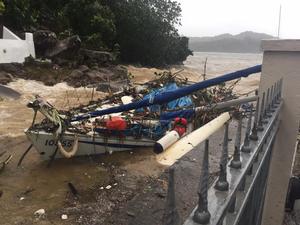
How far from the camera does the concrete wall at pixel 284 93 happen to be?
3.34 m

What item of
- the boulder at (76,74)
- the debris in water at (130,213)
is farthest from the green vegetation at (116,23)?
the debris in water at (130,213)

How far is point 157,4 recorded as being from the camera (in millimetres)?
40875

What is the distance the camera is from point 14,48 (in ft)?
78.1

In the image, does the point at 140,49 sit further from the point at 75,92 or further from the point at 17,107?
the point at 17,107

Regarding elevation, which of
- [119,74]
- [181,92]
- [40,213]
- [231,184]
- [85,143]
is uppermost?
[231,184]

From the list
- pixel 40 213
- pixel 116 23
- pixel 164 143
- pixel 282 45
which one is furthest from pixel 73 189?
pixel 116 23

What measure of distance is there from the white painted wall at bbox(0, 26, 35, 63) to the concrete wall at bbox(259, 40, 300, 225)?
22.0 m

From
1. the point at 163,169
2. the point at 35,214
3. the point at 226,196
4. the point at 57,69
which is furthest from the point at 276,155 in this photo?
the point at 57,69

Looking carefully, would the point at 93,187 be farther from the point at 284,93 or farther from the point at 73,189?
the point at 284,93

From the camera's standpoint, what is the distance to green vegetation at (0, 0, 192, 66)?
30703 millimetres

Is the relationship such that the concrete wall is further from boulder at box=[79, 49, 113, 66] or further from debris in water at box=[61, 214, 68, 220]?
boulder at box=[79, 49, 113, 66]

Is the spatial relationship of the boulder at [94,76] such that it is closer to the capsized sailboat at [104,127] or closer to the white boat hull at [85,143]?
the capsized sailboat at [104,127]

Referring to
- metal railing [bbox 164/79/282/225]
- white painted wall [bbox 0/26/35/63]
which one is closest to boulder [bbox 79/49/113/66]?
white painted wall [bbox 0/26/35/63]

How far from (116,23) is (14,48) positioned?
16006 millimetres
